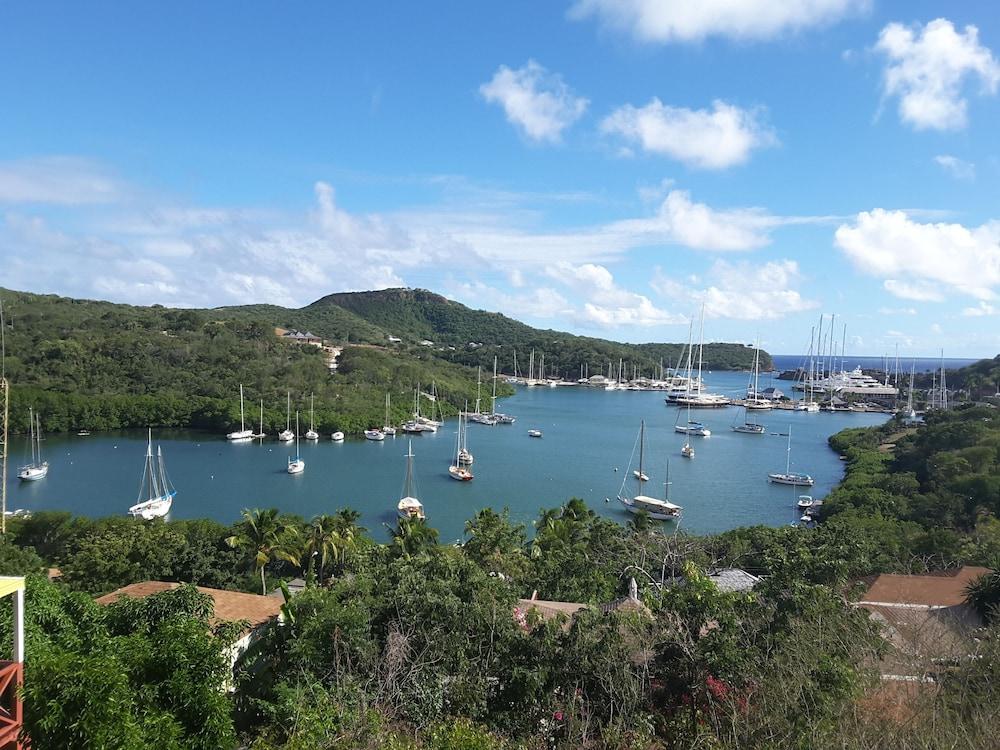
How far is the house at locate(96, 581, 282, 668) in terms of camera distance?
345 inches

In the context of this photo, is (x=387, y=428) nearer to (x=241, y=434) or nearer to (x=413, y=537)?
(x=241, y=434)

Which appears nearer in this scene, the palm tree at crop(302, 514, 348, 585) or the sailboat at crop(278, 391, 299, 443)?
the palm tree at crop(302, 514, 348, 585)

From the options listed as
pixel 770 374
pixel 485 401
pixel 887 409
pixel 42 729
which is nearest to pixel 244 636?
pixel 42 729

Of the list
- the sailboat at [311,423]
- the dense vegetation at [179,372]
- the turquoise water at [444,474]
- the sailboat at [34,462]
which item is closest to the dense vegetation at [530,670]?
the turquoise water at [444,474]

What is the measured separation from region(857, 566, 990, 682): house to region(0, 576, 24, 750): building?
23.7ft

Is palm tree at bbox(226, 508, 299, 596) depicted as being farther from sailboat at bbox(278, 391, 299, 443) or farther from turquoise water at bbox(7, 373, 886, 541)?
sailboat at bbox(278, 391, 299, 443)

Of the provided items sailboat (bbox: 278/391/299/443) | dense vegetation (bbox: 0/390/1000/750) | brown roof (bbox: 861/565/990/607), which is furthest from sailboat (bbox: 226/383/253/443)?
brown roof (bbox: 861/565/990/607)

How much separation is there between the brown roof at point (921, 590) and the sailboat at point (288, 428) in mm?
37904

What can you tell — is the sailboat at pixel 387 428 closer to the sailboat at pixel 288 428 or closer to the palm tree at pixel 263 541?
the sailboat at pixel 288 428

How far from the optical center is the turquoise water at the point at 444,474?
28906 millimetres

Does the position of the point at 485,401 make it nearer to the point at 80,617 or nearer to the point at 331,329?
the point at 331,329

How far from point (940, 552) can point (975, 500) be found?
26.9ft

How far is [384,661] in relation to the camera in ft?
24.8

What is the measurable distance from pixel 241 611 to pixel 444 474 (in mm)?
25853
